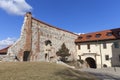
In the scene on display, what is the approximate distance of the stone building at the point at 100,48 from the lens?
115 feet

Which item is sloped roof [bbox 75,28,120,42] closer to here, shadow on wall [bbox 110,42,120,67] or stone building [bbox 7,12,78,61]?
shadow on wall [bbox 110,42,120,67]

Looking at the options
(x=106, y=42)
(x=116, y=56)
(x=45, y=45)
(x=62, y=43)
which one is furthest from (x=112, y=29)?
(x=45, y=45)

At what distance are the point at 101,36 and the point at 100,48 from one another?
9.77 feet

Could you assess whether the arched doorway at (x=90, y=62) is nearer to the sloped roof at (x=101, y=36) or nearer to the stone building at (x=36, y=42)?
the sloped roof at (x=101, y=36)

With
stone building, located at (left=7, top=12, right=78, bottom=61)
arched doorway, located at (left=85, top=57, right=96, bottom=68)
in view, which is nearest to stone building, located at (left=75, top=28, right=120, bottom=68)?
arched doorway, located at (left=85, top=57, right=96, bottom=68)

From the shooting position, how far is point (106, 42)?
36219mm

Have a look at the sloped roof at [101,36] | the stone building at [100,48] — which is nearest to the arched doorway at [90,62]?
the stone building at [100,48]

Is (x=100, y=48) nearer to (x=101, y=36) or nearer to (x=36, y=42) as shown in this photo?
(x=101, y=36)

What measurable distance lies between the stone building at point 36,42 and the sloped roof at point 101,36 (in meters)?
7.26

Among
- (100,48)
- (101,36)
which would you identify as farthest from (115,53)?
(101,36)

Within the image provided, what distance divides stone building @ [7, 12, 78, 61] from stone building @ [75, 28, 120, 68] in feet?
21.4

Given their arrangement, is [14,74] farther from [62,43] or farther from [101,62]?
[101,62]

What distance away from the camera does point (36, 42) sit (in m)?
28.2

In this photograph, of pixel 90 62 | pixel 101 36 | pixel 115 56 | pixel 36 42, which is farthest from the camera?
pixel 90 62
